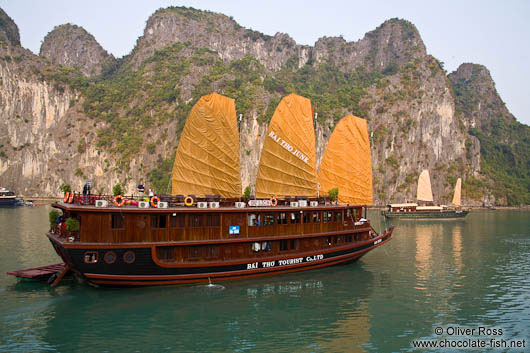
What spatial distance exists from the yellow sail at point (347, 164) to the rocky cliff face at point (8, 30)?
366 feet

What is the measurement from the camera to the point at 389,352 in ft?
37.7

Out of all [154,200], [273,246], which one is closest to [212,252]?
[273,246]

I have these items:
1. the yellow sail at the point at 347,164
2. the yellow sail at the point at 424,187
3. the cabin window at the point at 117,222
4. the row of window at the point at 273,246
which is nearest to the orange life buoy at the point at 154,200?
the cabin window at the point at 117,222

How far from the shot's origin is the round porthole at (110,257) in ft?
50.4

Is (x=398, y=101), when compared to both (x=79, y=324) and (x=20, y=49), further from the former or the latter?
(x=79, y=324)

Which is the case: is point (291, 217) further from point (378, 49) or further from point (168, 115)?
point (378, 49)

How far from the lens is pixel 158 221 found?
648 inches

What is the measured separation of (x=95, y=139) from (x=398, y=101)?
77911mm

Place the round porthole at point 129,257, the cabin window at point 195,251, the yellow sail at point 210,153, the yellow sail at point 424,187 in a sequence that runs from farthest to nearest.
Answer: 1. the yellow sail at point 424,187
2. the yellow sail at point 210,153
3. the cabin window at point 195,251
4. the round porthole at point 129,257

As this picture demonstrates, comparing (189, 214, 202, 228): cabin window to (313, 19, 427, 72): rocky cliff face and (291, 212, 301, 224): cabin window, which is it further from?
(313, 19, 427, 72): rocky cliff face

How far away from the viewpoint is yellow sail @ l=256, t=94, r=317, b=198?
22.0 metres

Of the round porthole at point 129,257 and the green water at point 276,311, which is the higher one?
the round porthole at point 129,257

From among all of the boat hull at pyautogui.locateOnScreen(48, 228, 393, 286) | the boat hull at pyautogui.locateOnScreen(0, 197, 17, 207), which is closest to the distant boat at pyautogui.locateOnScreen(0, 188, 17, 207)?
the boat hull at pyautogui.locateOnScreen(0, 197, 17, 207)

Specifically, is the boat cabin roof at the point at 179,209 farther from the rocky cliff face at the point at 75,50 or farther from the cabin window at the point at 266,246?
the rocky cliff face at the point at 75,50
